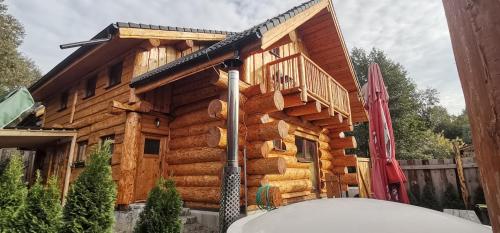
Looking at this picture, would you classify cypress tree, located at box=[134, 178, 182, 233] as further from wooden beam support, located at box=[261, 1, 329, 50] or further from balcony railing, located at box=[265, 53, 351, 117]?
balcony railing, located at box=[265, 53, 351, 117]

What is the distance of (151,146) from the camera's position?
810 cm

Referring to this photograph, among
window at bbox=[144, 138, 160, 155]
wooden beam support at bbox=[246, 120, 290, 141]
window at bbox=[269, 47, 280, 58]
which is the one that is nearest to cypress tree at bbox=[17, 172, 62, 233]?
window at bbox=[144, 138, 160, 155]

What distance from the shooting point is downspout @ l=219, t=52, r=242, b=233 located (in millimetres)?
4934

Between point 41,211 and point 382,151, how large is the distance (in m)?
6.06

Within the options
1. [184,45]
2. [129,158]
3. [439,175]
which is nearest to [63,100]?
[184,45]

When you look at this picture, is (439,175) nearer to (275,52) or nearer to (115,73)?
(275,52)

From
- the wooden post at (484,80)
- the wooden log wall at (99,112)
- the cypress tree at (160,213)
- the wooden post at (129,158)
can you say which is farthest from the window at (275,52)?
the wooden post at (484,80)

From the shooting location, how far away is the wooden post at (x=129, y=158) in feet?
22.8

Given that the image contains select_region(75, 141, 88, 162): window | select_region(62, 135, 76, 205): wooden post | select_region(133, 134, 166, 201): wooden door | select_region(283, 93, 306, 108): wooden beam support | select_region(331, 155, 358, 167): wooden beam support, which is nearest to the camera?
select_region(283, 93, 306, 108): wooden beam support

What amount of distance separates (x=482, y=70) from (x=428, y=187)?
32.1ft

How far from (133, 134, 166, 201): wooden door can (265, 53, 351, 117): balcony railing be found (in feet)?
12.9

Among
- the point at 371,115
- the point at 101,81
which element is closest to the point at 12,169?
the point at 101,81

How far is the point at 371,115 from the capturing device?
18.1 ft

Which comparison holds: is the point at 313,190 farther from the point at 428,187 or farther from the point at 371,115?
the point at 371,115
